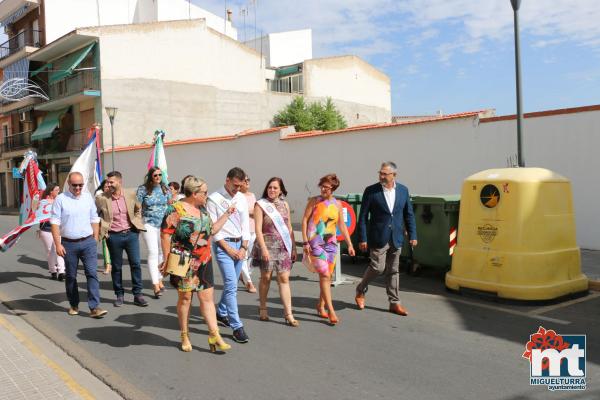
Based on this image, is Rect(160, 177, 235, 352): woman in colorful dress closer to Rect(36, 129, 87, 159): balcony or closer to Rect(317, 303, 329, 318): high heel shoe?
Rect(317, 303, 329, 318): high heel shoe

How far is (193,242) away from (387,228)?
2.45 metres

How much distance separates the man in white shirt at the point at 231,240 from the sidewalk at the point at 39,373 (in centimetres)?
135

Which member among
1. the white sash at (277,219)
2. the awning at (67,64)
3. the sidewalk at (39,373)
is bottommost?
the sidewalk at (39,373)

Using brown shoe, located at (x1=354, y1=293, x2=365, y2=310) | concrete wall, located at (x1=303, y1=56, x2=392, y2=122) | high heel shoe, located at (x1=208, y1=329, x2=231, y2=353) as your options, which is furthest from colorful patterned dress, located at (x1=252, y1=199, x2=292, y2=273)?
concrete wall, located at (x1=303, y1=56, x2=392, y2=122)

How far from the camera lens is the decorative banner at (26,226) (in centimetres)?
796

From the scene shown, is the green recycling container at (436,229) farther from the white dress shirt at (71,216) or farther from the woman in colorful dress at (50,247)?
the woman in colorful dress at (50,247)

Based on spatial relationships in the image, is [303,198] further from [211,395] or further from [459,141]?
[211,395]

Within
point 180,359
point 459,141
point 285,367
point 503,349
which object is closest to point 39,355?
point 180,359

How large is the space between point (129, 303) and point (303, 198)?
11.1 m

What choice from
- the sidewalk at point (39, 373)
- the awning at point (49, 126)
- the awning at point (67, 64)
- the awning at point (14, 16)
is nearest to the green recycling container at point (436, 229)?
the sidewalk at point (39, 373)

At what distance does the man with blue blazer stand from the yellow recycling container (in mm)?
1230

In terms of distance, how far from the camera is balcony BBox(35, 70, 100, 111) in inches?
1115

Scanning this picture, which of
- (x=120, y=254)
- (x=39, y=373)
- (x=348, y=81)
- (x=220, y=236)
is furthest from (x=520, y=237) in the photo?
(x=348, y=81)

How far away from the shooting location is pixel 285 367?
4469 mm
